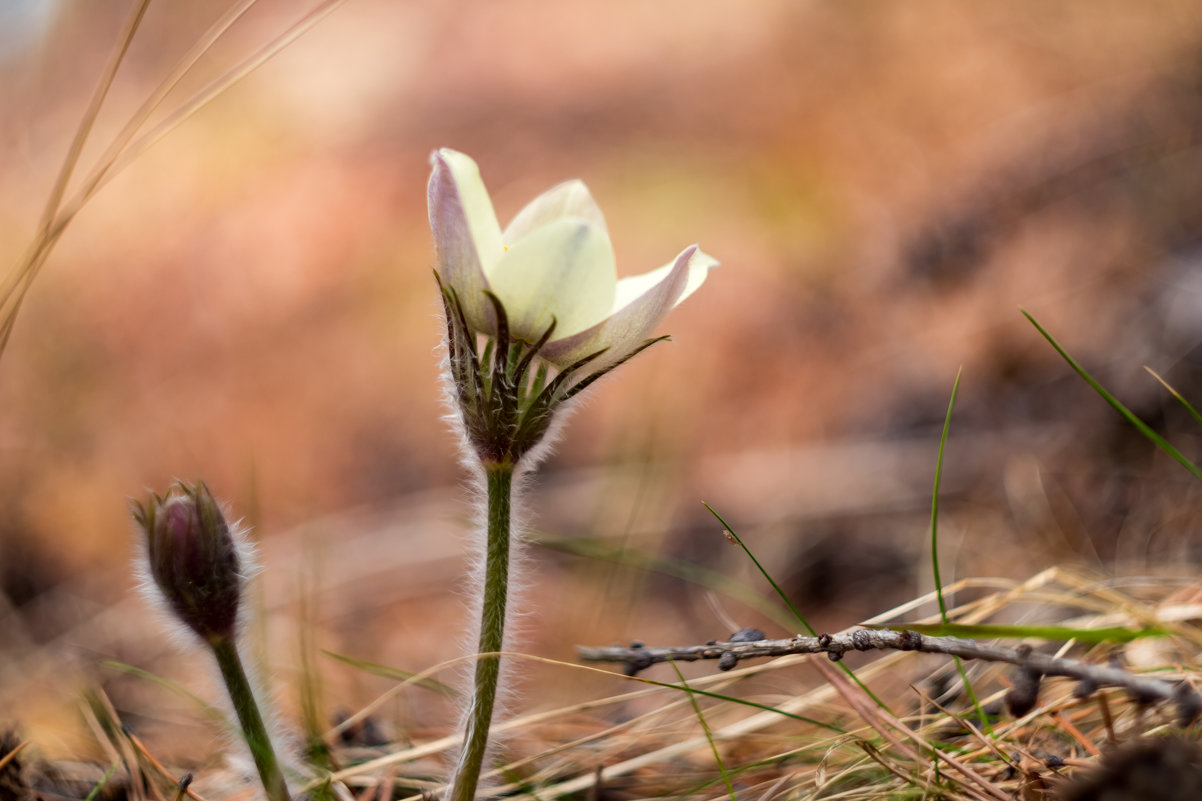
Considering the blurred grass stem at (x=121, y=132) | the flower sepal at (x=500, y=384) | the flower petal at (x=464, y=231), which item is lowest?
the flower sepal at (x=500, y=384)

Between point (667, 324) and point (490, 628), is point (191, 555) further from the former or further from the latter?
point (667, 324)

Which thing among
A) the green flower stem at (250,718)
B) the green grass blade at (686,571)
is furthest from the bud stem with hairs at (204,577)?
the green grass blade at (686,571)

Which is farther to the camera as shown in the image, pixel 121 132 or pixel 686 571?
pixel 686 571

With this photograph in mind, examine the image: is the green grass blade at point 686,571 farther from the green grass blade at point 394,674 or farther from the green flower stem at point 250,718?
the green flower stem at point 250,718

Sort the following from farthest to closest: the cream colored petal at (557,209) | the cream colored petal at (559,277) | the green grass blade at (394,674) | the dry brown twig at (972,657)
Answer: the green grass blade at (394,674), the cream colored petal at (557,209), the cream colored petal at (559,277), the dry brown twig at (972,657)

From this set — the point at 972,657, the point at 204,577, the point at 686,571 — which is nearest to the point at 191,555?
the point at 204,577

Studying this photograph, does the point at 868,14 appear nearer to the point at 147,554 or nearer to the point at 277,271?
the point at 277,271
